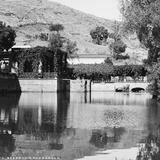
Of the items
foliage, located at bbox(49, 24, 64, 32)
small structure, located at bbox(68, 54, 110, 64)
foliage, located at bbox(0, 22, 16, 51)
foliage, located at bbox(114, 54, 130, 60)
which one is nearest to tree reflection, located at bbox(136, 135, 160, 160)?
foliage, located at bbox(0, 22, 16, 51)

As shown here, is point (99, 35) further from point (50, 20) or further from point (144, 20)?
point (144, 20)

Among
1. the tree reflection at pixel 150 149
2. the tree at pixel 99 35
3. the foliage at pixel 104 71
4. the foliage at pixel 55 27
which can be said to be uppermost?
the foliage at pixel 55 27

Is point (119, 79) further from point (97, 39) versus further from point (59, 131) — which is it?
point (59, 131)

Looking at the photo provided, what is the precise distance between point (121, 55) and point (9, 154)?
292 ft

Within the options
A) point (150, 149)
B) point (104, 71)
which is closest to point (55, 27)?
point (104, 71)

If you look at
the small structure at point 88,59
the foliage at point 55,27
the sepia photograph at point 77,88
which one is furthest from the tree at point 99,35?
the small structure at point 88,59

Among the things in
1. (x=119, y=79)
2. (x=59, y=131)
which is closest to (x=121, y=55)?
(x=119, y=79)

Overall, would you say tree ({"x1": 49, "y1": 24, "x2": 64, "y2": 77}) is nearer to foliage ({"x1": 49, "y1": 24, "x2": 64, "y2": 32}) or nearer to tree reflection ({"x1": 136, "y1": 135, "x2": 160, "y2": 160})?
foliage ({"x1": 49, "y1": 24, "x2": 64, "y2": 32})

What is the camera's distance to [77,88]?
71.6 meters

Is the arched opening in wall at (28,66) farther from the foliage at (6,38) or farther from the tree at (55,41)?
the foliage at (6,38)

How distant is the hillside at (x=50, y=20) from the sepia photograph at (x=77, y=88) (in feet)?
1.16

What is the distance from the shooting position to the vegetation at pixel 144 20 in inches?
910

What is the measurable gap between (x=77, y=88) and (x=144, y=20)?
47941 millimetres

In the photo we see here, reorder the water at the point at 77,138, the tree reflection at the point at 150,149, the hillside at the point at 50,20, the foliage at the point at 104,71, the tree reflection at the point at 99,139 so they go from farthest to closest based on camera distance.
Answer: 1. the hillside at the point at 50,20
2. the foliage at the point at 104,71
3. the tree reflection at the point at 99,139
4. the water at the point at 77,138
5. the tree reflection at the point at 150,149
